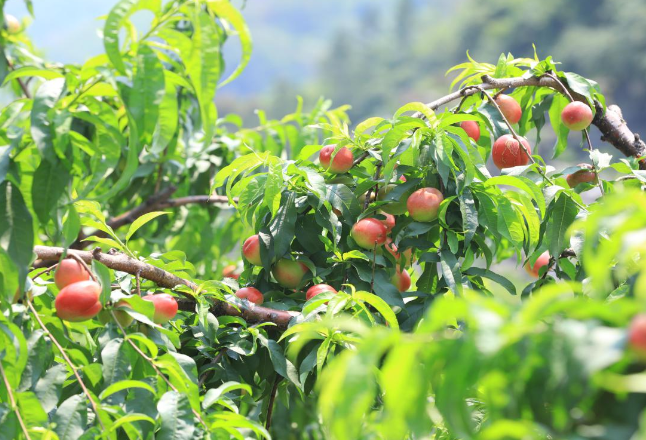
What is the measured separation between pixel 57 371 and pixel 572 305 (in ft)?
1.65

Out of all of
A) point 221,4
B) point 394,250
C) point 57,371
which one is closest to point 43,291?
point 57,371

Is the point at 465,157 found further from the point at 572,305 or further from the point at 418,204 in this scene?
the point at 572,305

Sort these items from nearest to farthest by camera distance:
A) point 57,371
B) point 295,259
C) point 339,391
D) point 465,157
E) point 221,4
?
point 339,391 < point 221,4 < point 57,371 < point 465,157 < point 295,259

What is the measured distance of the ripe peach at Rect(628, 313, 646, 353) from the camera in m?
0.33

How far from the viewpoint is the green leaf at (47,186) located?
0.60 meters

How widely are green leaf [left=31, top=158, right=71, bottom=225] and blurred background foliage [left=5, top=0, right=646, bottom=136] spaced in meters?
16.0

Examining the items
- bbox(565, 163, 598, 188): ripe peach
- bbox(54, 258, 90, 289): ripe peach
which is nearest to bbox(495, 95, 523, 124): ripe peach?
bbox(565, 163, 598, 188): ripe peach

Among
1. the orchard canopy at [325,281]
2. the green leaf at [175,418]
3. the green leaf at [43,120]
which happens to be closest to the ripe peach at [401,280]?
the orchard canopy at [325,281]

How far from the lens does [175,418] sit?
620mm

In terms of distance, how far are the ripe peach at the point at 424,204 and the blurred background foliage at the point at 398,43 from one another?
52.2 feet

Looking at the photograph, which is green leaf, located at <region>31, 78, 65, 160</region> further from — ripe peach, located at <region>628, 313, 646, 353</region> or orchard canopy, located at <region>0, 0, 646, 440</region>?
ripe peach, located at <region>628, 313, 646, 353</region>

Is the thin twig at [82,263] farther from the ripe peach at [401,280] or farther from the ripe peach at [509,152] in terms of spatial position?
the ripe peach at [509,152]

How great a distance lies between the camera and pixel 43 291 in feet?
2.40

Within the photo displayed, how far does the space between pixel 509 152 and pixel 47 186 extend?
2.09ft
